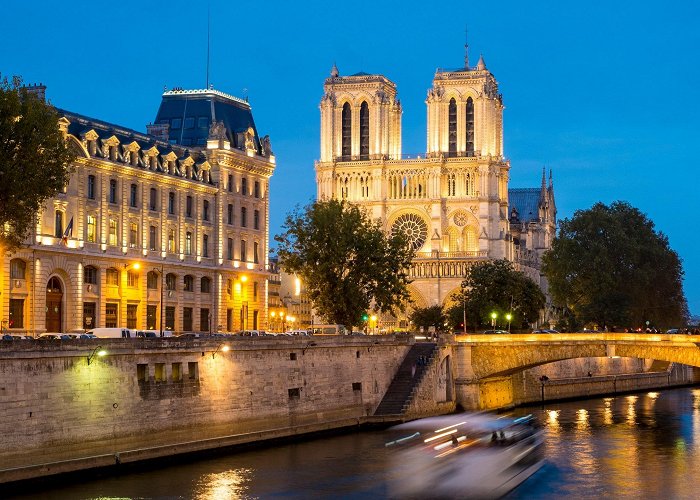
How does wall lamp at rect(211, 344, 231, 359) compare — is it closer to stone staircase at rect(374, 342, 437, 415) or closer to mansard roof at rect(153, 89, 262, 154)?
stone staircase at rect(374, 342, 437, 415)

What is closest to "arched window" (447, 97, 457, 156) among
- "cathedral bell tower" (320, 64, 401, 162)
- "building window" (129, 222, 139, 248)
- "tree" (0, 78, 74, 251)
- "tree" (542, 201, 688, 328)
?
"cathedral bell tower" (320, 64, 401, 162)

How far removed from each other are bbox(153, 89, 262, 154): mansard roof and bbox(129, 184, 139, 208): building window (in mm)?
13221

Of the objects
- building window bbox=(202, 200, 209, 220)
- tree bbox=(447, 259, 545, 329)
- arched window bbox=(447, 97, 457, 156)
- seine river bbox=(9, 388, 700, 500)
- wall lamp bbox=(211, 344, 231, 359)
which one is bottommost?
seine river bbox=(9, 388, 700, 500)

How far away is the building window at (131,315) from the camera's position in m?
85.9

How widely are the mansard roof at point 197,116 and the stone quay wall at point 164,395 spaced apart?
96.1ft

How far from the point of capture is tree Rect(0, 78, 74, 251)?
186ft

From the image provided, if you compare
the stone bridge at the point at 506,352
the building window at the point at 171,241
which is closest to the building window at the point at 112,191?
the building window at the point at 171,241

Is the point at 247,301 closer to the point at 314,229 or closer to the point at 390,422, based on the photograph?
the point at 314,229

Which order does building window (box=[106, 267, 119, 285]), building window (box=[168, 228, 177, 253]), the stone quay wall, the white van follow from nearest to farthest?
the stone quay wall < the white van < building window (box=[106, 267, 119, 285]) < building window (box=[168, 228, 177, 253])

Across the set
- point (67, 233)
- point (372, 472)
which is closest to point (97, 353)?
point (372, 472)

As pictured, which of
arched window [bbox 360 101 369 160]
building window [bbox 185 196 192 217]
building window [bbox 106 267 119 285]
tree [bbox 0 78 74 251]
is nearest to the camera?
tree [bbox 0 78 74 251]

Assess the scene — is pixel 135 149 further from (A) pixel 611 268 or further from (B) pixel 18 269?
(A) pixel 611 268

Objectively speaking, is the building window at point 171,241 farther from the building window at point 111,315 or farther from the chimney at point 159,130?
the chimney at point 159,130

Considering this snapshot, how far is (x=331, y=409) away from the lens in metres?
72.9
